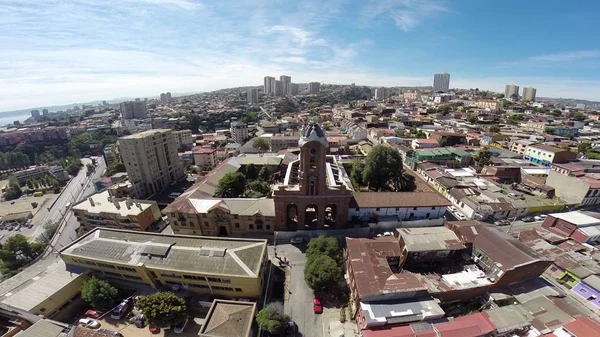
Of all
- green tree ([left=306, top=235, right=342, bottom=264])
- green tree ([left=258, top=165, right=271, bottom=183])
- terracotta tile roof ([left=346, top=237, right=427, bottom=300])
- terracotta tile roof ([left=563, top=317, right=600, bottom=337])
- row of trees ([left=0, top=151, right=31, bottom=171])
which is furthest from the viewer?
row of trees ([left=0, top=151, right=31, bottom=171])

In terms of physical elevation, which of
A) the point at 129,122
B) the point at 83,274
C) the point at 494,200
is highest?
the point at 129,122

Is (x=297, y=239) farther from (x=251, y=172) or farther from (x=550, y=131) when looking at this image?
(x=550, y=131)

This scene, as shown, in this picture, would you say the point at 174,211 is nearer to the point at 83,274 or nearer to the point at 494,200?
the point at 83,274

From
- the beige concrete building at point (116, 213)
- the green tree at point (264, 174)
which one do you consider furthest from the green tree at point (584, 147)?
the beige concrete building at point (116, 213)

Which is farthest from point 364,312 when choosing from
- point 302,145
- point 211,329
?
point 302,145

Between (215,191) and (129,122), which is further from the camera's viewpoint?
(129,122)

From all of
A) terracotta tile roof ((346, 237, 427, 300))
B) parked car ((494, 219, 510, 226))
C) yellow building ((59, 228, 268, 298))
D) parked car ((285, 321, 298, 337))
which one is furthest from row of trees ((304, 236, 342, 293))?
parked car ((494, 219, 510, 226))

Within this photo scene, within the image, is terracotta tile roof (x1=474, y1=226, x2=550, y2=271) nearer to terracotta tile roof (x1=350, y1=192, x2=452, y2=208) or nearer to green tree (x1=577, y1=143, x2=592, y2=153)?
terracotta tile roof (x1=350, y1=192, x2=452, y2=208)
